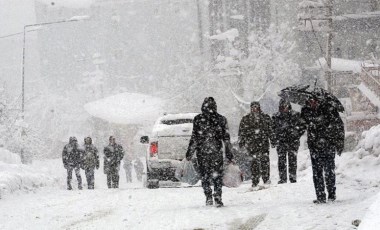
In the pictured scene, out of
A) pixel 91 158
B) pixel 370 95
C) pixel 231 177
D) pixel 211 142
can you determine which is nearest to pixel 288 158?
pixel 231 177

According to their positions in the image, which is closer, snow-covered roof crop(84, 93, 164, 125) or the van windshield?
the van windshield

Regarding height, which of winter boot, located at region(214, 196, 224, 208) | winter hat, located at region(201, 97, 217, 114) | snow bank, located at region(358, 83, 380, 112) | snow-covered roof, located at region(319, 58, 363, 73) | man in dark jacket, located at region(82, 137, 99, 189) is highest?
snow-covered roof, located at region(319, 58, 363, 73)

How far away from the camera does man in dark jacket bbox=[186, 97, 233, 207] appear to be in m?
9.08

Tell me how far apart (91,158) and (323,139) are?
9.94 m

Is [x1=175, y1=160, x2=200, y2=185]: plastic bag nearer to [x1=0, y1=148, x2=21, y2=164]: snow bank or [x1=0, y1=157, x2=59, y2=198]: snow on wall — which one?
[x1=0, y1=157, x2=59, y2=198]: snow on wall

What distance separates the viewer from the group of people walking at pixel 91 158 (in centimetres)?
1659

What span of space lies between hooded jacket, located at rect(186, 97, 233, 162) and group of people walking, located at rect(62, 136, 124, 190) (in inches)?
306

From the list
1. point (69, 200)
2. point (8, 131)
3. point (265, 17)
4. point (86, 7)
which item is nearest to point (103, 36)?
point (86, 7)

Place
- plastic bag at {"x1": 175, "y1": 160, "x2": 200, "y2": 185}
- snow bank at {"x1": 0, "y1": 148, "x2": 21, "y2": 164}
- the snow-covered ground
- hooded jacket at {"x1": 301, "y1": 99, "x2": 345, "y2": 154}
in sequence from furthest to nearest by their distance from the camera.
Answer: snow bank at {"x1": 0, "y1": 148, "x2": 21, "y2": 164}
plastic bag at {"x1": 175, "y1": 160, "x2": 200, "y2": 185}
hooded jacket at {"x1": 301, "y1": 99, "x2": 345, "y2": 154}
the snow-covered ground

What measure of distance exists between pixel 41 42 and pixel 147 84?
1619 centimetres

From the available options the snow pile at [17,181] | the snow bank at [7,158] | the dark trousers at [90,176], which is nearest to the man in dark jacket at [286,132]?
the snow pile at [17,181]

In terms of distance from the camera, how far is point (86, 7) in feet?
232

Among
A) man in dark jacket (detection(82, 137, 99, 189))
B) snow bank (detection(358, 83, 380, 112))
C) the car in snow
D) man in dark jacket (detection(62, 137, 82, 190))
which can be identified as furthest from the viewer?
snow bank (detection(358, 83, 380, 112))

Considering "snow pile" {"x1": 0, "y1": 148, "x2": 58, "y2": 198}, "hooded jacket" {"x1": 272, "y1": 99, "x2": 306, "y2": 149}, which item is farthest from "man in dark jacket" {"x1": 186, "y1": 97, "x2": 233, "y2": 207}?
"snow pile" {"x1": 0, "y1": 148, "x2": 58, "y2": 198}
